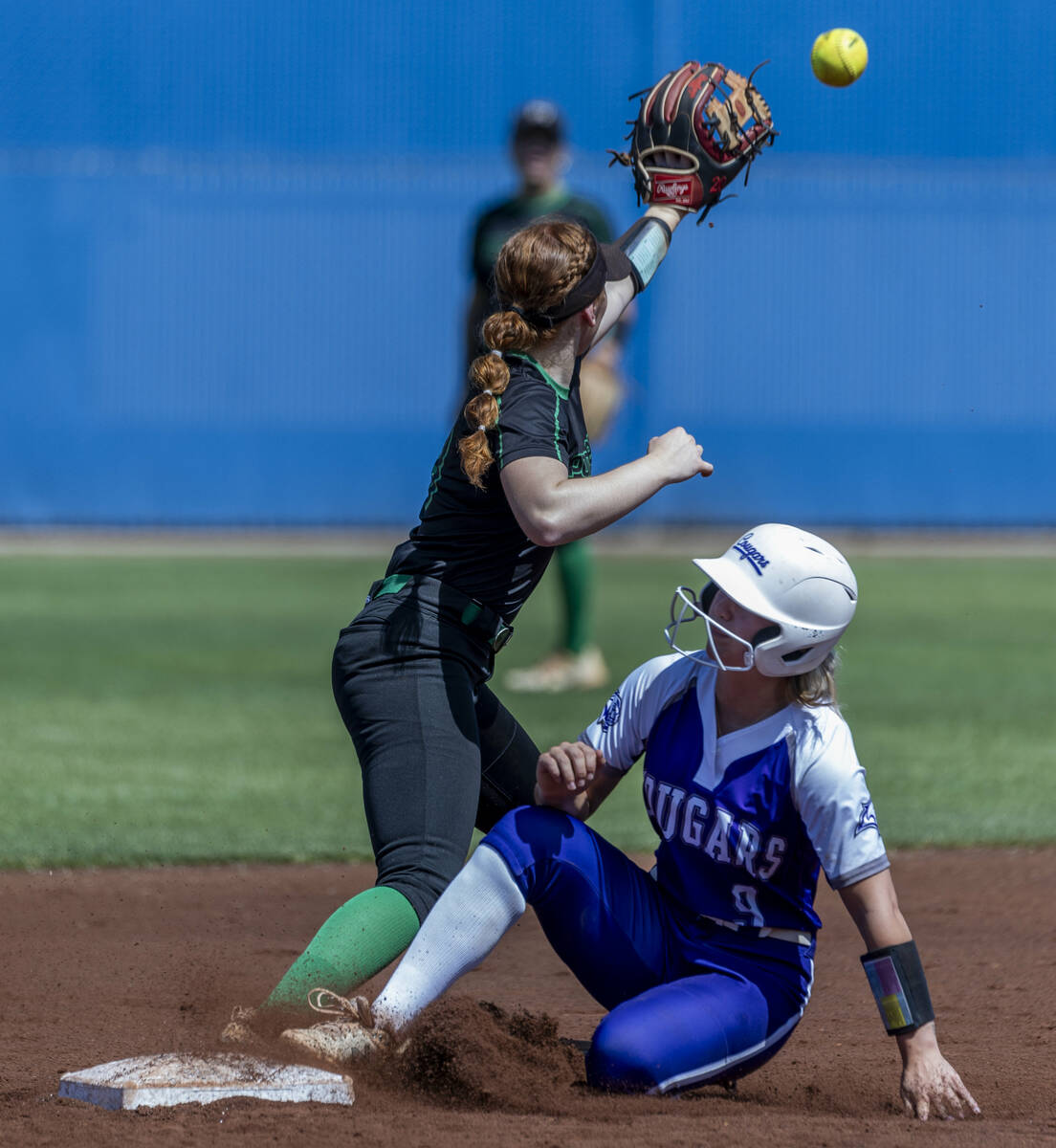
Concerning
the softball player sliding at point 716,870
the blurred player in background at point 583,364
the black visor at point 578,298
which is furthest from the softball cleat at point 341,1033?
the blurred player in background at point 583,364

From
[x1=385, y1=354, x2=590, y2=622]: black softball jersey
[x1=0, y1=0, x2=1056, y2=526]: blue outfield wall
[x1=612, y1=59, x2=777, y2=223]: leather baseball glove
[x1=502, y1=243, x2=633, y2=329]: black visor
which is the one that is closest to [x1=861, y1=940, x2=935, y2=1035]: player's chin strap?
[x1=385, y1=354, x2=590, y2=622]: black softball jersey

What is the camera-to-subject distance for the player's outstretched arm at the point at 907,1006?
3.09 meters

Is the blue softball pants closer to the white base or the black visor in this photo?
the white base

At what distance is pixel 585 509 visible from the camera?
10.6 feet

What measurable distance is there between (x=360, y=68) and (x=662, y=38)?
364 centimetres

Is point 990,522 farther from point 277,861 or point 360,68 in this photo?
point 277,861

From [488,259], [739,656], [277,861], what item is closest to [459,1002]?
[739,656]

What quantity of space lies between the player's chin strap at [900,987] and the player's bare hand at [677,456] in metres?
0.99

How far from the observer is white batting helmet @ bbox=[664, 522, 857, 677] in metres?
3.23

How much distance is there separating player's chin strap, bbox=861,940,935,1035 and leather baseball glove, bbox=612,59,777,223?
2.00 m

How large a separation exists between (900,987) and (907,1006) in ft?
0.13

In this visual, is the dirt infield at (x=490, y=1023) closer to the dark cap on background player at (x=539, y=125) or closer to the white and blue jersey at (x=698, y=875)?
the white and blue jersey at (x=698, y=875)

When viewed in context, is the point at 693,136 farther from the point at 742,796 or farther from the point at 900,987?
the point at 900,987

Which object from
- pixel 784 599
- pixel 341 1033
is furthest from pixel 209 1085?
pixel 784 599
